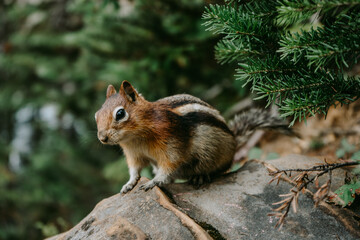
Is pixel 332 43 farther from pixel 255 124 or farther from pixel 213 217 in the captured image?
pixel 255 124

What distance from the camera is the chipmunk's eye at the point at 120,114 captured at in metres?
2.28

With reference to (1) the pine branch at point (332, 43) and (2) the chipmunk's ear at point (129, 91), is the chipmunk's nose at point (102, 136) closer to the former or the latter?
(2) the chipmunk's ear at point (129, 91)

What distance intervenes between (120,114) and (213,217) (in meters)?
0.99

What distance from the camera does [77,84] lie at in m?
6.74

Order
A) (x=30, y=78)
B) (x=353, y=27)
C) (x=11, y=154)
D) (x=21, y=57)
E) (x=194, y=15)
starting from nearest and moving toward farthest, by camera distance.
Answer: (x=353, y=27)
(x=194, y=15)
(x=21, y=57)
(x=11, y=154)
(x=30, y=78)

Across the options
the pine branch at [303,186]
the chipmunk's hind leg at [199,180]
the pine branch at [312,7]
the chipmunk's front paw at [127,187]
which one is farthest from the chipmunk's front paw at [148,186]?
the pine branch at [312,7]

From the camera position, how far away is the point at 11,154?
575 cm

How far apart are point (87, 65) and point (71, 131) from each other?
Answer: 1804mm

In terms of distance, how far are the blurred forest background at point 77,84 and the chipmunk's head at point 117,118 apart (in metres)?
0.46

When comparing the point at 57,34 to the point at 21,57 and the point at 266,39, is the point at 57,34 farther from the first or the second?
the point at 266,39

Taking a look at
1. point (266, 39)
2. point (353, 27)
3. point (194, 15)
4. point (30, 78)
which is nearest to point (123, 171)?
point (194, 15)

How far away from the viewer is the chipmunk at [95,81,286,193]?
2309 mm

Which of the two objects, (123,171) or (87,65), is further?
(87,65)

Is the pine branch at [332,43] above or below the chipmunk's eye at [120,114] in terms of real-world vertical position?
above
